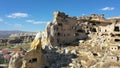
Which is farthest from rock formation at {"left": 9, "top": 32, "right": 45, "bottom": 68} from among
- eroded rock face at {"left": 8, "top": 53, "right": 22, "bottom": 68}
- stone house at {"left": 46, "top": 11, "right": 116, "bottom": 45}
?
stone house at {"left": 46, "top": 11, "right": 116, "bottom": 45}

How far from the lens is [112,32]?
237 feet

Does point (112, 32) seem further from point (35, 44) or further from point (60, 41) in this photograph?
point (35, 44)

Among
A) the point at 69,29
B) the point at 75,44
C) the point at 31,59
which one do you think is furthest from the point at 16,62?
the point at 69,29

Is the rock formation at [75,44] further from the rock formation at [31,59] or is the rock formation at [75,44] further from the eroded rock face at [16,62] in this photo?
the eroded rock face at [16,62]

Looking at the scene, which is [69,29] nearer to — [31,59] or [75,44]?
[75,44]

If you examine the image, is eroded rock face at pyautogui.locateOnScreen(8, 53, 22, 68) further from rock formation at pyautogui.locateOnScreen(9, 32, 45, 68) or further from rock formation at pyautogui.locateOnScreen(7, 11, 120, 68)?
rock formation at pyautogui.locateOnScreen(7, 11, 120, 68)

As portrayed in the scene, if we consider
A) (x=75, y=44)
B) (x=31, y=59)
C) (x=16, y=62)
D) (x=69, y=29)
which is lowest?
(x=16, y=62)

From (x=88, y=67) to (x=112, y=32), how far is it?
20240mm

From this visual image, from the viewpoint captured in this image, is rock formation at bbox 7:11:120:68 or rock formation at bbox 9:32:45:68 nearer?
rock formation at bbox 9:32:45:68

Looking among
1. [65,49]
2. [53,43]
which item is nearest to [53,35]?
[53,43]

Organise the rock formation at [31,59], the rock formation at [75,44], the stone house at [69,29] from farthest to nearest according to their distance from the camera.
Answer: the stone house at [69,29]
the rock formation at [75,44]
the rock formation at [31,59]

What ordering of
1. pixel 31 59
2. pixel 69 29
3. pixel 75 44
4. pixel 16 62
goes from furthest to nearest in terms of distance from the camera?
pixel 69 29, pixel 75 44, pixel 31 59, pixel 16 62

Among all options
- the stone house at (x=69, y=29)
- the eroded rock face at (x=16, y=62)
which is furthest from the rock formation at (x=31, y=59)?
the stone house at (x=69, y=29)

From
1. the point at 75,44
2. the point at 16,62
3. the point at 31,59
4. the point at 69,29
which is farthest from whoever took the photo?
the point at 69,29
